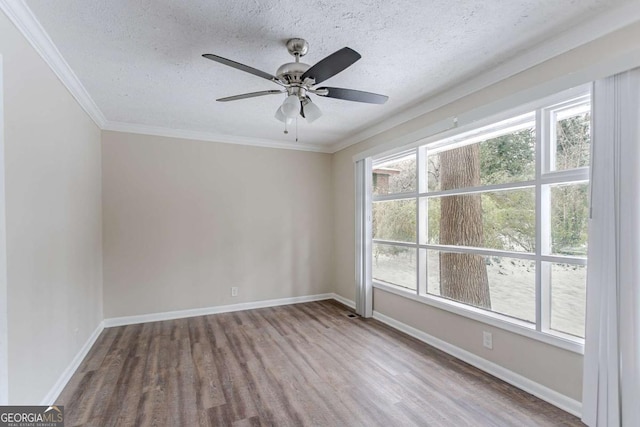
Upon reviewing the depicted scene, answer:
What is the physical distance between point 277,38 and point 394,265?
3.03 meters

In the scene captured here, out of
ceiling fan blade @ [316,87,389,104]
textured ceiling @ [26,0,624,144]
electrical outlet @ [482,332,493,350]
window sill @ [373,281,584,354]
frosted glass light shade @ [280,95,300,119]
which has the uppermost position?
textured ceiling @ [26,0,624,144]

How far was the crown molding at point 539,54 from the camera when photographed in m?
1.78

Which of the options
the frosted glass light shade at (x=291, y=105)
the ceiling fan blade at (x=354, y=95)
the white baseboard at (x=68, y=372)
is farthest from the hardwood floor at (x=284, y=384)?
the ceiling fan blade at (x=354, y=95)

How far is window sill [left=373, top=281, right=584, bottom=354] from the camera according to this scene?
2.10 meters

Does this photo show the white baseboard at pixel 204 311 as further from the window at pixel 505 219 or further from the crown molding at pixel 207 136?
the crown molding at pixel 207 136

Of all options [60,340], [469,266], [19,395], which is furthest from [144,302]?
[469,266]

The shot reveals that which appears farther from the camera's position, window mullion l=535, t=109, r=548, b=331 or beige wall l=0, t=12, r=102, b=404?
window mullion l=535, t=109, r=548, b=331

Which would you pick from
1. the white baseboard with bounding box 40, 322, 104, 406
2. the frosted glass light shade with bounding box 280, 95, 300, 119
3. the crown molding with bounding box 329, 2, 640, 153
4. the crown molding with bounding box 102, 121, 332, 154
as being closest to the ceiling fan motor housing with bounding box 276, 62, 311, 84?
the frosted glass light shade with bounding box 280, 95, 300, 119

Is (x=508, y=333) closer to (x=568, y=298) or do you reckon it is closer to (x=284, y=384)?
(x=568, y=298)

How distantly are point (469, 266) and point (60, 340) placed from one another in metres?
3.66

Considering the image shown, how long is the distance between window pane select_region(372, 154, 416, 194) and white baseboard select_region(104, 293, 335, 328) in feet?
7.05

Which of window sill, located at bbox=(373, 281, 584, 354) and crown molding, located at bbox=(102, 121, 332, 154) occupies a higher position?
crown molding, located at bbox=(102, 121, 332, 154)

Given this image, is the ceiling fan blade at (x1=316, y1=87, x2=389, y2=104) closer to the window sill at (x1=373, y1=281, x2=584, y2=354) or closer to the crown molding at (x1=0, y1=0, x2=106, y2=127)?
the crown molding at (x1=0, y1=0, x2=106, y2=127)

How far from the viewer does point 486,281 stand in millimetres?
2816
